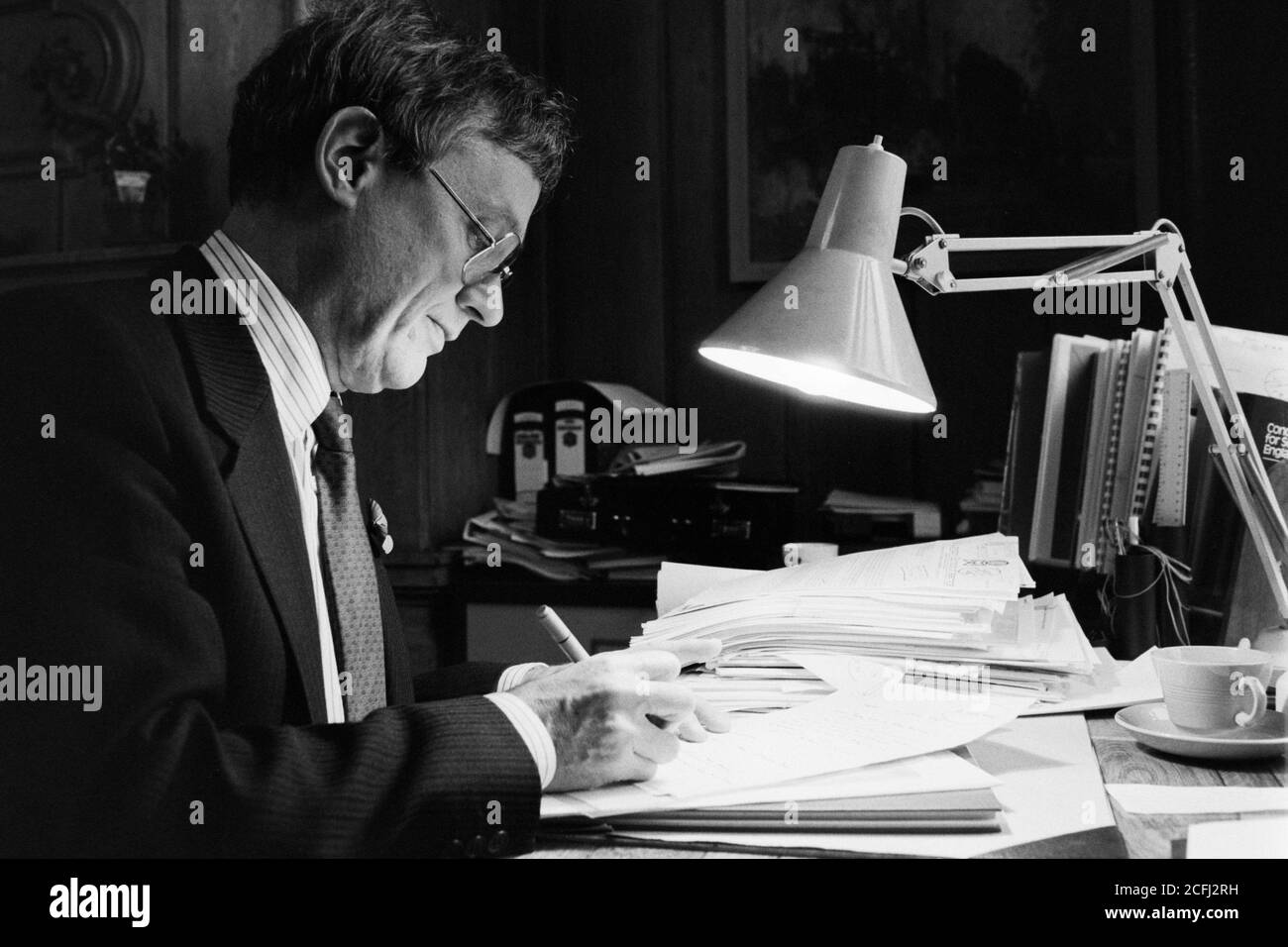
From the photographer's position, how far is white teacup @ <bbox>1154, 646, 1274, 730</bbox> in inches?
35.5

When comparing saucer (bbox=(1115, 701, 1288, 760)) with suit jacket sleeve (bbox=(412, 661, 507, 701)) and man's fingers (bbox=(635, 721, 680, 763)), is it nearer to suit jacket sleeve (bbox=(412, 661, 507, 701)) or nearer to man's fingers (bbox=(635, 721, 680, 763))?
man's fingers (bbox=(635, 721, 680, 763))

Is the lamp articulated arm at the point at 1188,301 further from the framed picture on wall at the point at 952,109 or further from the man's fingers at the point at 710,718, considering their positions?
the framed picture on wall at the point at 952,109

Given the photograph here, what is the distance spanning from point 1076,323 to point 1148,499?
126cm

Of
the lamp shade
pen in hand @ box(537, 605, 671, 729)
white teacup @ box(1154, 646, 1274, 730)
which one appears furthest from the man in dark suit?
white teacup @ box(1154, 646, 1274, 730)

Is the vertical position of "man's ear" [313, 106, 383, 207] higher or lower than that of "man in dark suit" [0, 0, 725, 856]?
higher

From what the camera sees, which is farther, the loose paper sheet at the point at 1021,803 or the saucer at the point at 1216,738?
the saucer at the point at 1216,738

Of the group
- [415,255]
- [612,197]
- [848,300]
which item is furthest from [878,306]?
[612,197]

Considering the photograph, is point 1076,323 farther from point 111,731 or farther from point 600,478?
point 111,731

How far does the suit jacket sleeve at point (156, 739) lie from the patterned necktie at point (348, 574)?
0.30 m

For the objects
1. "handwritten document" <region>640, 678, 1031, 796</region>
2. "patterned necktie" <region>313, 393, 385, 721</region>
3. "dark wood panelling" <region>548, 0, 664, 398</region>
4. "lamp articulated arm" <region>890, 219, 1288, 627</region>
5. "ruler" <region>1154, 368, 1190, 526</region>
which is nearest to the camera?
"handwritten document" <region>640, 678, 1031, 796</region>

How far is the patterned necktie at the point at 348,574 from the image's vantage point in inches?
44.5

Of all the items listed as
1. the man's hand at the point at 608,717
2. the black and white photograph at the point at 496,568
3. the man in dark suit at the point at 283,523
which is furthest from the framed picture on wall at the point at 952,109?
the man's hand at the point at 608,717

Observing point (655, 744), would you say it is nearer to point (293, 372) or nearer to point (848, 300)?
point (848, 300)
